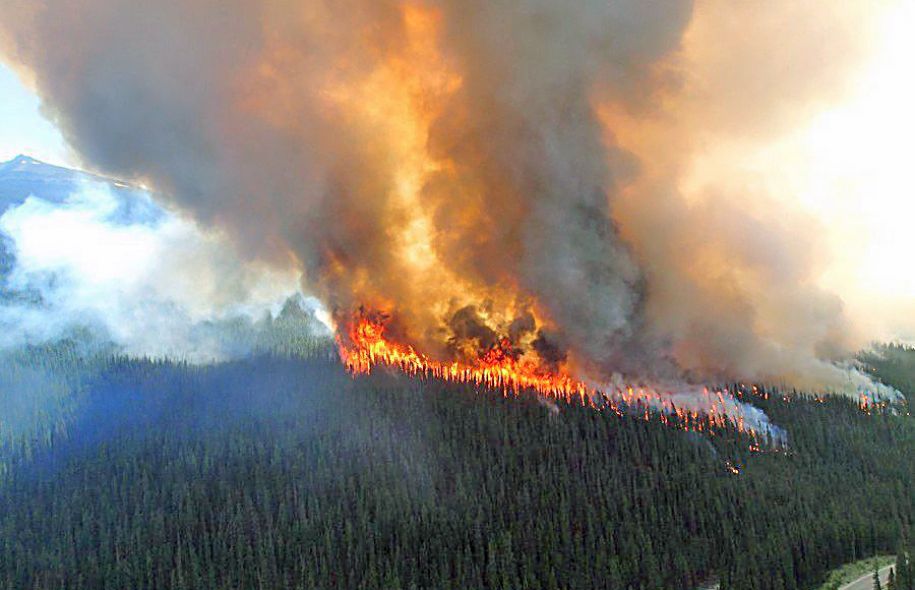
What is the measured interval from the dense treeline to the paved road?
4.61 metres

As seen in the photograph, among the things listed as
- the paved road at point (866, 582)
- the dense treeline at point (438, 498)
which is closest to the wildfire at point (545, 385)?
the dense treeline at point (438, 498)

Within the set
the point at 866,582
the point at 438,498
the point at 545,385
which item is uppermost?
the point at 545,385

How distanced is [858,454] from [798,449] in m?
11.4

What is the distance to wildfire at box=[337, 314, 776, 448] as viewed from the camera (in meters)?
161

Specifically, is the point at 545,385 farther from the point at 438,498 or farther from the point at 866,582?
the point at 866,582

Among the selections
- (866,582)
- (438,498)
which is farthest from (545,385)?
(866,582)

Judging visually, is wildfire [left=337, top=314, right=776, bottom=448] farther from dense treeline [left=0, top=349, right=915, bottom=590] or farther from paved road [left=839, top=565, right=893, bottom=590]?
paved road [left=839, top=565, right=893, bottom=590]

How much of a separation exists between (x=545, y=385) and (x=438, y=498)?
55717 millimetres

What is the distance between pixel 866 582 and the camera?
104500mm

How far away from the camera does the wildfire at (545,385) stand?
529 ft

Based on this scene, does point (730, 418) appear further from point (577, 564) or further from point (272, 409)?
point (272, 409)

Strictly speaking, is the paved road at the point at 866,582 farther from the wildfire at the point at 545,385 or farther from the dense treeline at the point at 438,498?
the wildfire at the point at 545,385

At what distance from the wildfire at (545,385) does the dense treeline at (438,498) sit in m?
6.32

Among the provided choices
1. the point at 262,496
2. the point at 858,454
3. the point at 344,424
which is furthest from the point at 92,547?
the point at 858,454
